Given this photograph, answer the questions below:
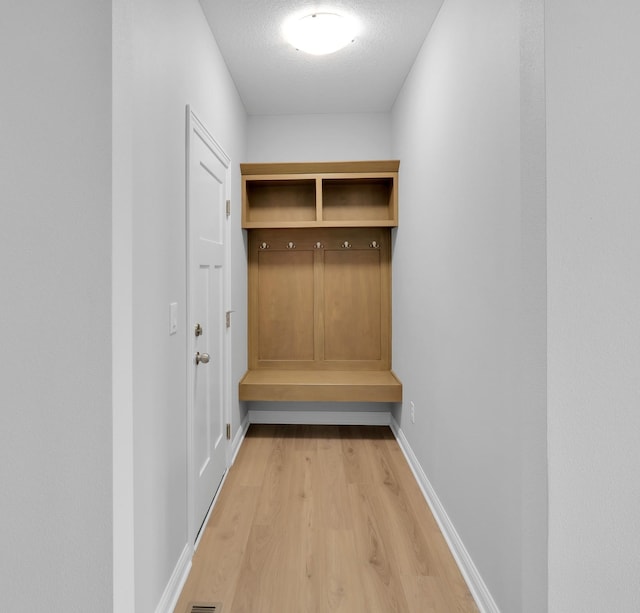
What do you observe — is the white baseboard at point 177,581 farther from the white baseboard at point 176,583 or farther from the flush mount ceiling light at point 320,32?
the flush mount ceiling light at point 320,32

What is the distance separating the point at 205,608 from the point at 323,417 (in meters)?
2.14

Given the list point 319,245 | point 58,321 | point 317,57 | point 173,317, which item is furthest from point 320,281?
point 58,321

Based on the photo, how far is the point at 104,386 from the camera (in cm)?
97

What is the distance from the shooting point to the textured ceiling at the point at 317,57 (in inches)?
84.8

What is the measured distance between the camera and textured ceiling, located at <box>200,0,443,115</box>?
Answer: 215 cm

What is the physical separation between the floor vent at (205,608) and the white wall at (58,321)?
0.75 metres

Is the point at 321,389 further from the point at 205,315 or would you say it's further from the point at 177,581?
the point at 177,581

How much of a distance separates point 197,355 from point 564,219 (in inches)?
63.7

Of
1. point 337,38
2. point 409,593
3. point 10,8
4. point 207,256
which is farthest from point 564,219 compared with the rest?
point 337,38

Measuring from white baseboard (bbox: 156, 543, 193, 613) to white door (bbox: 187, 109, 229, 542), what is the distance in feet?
0.39

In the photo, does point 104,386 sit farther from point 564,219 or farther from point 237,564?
point 237,564

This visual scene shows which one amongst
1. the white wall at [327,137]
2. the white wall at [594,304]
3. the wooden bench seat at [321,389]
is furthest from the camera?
the white wall at [327,137]

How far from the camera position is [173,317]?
168cm

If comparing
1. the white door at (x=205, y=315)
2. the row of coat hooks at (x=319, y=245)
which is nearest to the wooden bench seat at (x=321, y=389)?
the white door at (x=205, y=315)
